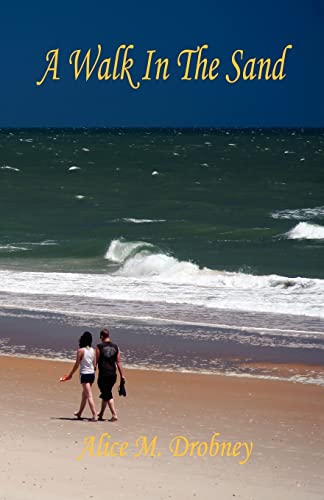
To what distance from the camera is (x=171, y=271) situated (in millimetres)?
28031

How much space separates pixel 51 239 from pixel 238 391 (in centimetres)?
2334

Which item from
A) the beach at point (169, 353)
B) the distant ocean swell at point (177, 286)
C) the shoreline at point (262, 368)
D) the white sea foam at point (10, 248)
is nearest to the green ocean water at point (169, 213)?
the white sea foam at point (10, 248)

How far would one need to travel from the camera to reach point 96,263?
30.7 meters

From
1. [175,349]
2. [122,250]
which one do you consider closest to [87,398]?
[175,349]

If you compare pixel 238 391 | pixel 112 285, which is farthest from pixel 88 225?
pixel 238 391

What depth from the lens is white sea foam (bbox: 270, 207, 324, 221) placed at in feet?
149

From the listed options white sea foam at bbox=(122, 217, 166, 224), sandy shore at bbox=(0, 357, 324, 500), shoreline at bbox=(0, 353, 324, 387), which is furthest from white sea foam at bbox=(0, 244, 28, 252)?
sandy shore at bbox=(0, 357, 324, 500)

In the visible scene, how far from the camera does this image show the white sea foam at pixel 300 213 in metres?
45.5

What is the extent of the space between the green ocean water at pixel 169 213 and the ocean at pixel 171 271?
8 centimetres

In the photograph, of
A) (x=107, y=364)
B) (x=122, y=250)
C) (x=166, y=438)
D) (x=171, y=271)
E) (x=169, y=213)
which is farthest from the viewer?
(x=169, y=213)

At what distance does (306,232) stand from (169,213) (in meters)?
10.7

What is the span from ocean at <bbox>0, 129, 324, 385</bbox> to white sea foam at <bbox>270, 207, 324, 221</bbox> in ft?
0.30

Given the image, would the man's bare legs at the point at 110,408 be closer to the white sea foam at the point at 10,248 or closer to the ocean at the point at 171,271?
the ocean at the point at 171,271

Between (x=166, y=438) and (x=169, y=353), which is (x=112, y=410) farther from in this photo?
(x=169, y=353)
